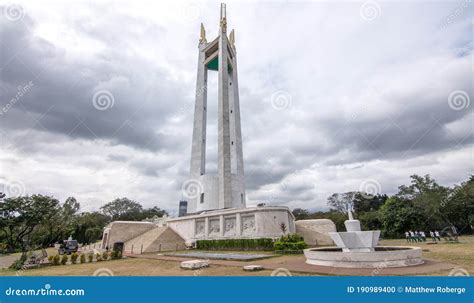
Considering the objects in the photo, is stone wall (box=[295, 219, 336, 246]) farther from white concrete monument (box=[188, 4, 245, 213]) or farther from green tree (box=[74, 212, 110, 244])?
green tree (box=[74, 212, 110, 244])

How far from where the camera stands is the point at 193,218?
2950cm

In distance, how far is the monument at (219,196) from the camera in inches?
948

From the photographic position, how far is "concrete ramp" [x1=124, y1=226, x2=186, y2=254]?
24.5 meters

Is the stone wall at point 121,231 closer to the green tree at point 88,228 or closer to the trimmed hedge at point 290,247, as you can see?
the trimmed hedge at point 290,247

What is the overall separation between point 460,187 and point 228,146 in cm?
3542

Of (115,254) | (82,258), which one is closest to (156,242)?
(115,254)

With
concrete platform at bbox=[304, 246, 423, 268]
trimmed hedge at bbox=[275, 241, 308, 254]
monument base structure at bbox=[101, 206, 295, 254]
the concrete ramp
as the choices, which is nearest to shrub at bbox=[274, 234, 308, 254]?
trimmed hedge at bbox=[275, 241, 308, 254]

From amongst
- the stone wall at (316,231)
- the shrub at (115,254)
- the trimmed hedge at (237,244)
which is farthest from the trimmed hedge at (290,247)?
the shrub at (115,254)

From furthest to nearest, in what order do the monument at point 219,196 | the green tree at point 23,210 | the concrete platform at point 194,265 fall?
the green tree at point 23,210, the monument at point 219,196, the concrete platform at point 194,265

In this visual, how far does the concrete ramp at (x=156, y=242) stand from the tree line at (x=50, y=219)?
27.8 feet

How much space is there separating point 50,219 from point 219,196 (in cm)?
2866

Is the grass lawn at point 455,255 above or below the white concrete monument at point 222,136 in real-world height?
below

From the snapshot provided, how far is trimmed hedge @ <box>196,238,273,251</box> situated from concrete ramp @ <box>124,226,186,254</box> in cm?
303

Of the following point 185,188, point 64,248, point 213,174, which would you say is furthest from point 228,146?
point 64,248
